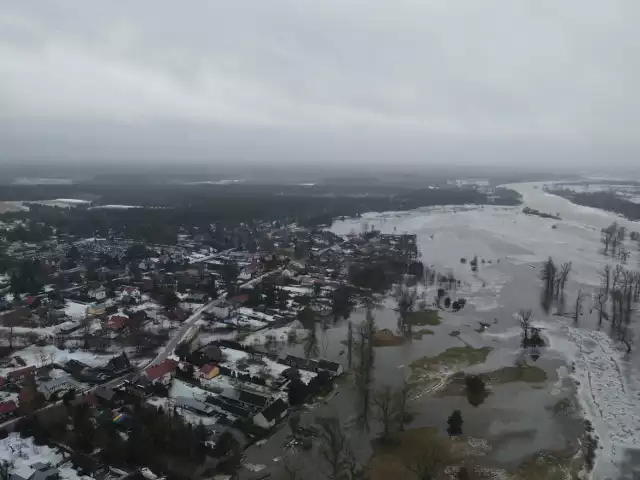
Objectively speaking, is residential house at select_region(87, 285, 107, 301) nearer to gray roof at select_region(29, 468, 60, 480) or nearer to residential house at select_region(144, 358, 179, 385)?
residential house at select_region(144, 358, 179, 385)

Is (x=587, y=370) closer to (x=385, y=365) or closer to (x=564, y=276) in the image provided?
(x=385, y=365)

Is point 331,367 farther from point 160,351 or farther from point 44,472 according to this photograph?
point 44,472

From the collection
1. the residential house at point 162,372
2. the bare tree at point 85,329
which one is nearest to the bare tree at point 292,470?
the residential house at point 162,372

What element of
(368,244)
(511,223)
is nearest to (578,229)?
(511,223)

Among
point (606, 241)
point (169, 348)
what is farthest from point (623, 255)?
point (169, 348)

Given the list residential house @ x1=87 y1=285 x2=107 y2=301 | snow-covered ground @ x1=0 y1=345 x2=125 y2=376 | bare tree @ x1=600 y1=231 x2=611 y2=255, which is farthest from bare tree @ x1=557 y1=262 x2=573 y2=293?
residential house @ x1=87 y1=285 x2=107 y2=301
